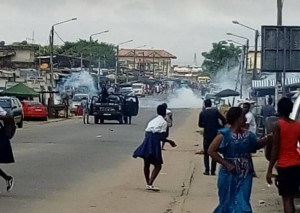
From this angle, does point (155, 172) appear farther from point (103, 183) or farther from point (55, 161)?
point (55, 161)

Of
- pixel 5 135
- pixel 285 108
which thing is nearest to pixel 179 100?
pixel 5 135

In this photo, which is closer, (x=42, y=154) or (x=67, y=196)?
(x=67, y=196)

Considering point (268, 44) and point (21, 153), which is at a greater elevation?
point (268, 44)

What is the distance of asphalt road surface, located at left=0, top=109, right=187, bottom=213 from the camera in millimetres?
14402

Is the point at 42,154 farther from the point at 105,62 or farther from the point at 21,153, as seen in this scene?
the point at 105,62

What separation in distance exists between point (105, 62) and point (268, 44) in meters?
96.3

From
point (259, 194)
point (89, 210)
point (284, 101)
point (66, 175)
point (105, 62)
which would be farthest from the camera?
point (105, 62)

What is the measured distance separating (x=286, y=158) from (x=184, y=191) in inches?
235

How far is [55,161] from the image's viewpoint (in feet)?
71.8

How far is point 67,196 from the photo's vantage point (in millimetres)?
14523

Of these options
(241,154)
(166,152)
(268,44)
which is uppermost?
(268,44)

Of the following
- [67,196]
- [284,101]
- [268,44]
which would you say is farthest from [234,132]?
[268,44]

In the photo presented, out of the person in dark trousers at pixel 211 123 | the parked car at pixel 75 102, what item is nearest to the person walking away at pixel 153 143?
the person in dark trousers at pixel 211 123

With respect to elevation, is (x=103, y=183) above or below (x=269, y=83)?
below
